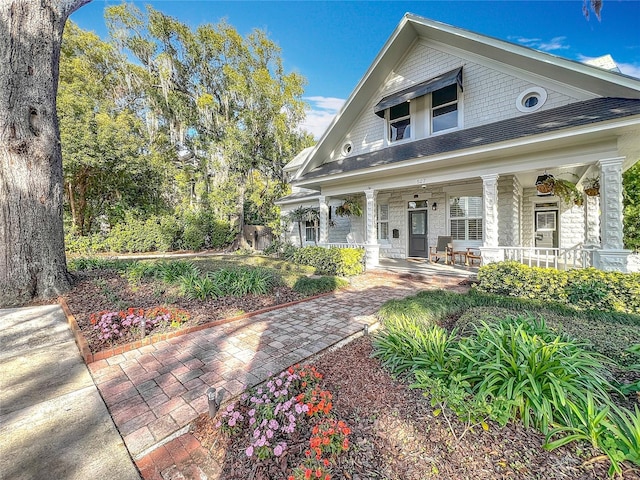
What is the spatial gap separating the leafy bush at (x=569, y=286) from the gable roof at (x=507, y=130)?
116 inches

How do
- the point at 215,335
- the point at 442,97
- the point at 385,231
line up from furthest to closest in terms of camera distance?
the point at 385,231 < the point at 442,97 < the point at 215,335

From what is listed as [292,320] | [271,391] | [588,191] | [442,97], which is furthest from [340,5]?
[271,391]

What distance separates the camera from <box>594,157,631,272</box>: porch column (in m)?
5.36

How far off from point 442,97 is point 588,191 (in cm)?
478

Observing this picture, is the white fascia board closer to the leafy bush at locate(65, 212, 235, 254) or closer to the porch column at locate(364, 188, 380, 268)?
the porch column at locate(364, 188, 380, 268)

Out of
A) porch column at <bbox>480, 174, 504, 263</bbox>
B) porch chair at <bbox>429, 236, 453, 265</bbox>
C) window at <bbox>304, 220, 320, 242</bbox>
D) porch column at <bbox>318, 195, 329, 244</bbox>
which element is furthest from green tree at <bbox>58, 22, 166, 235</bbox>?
porch column at <bbox>480, 174, 504, 263</bbox>

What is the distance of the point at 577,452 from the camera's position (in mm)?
1717

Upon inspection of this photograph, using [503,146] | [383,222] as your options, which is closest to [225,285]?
[503,146]

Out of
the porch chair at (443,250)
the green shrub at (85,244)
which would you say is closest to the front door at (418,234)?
the porch chair at (443,250)

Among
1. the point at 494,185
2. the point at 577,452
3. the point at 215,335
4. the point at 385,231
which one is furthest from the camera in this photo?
the point at 385,231

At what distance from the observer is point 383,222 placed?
11898 mm

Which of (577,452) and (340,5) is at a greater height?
(340,5)

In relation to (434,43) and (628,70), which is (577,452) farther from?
(628,70)

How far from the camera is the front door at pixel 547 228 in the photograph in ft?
30.1
